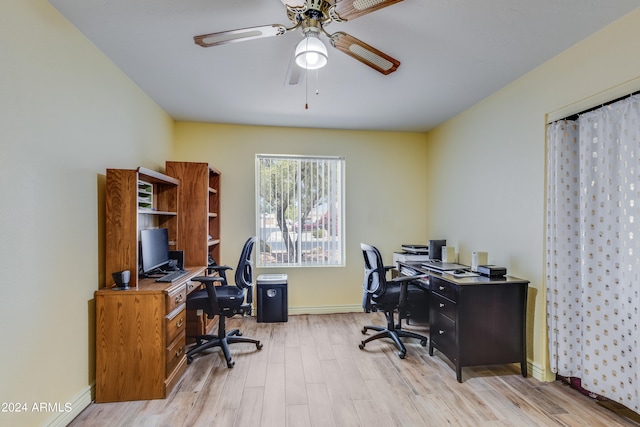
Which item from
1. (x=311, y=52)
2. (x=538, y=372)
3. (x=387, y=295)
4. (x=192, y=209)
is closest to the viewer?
(x=311, y=52)

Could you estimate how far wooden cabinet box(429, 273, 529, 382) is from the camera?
255cm

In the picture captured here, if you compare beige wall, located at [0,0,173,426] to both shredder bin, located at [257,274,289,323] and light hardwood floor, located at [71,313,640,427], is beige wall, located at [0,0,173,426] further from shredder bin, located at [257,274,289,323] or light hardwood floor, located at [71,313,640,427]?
shredder bin, located at [257,274,289,323]

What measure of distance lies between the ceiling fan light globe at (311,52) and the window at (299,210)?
255cm

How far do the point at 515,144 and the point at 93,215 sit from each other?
3.50 m

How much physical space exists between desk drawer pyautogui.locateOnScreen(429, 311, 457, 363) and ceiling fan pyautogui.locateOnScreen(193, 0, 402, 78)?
2174 millimetres

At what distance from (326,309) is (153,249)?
7.79 feet

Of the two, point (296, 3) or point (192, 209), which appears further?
point (192, 209)

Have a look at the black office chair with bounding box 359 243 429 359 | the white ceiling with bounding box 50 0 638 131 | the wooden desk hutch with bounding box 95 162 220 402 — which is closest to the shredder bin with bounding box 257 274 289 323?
the black office chair with bounding box 359 243 429 359

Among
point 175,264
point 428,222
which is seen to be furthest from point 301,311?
point 428,222

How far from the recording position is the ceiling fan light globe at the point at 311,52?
5.32ft

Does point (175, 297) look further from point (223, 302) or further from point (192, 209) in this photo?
point (192, 209)

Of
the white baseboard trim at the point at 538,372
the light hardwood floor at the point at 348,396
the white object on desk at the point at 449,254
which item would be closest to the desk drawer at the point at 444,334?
the light hardwood floor at the point at 348,396

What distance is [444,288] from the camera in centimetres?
277

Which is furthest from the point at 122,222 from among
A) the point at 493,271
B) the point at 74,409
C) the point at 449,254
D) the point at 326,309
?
the point at 449,254
